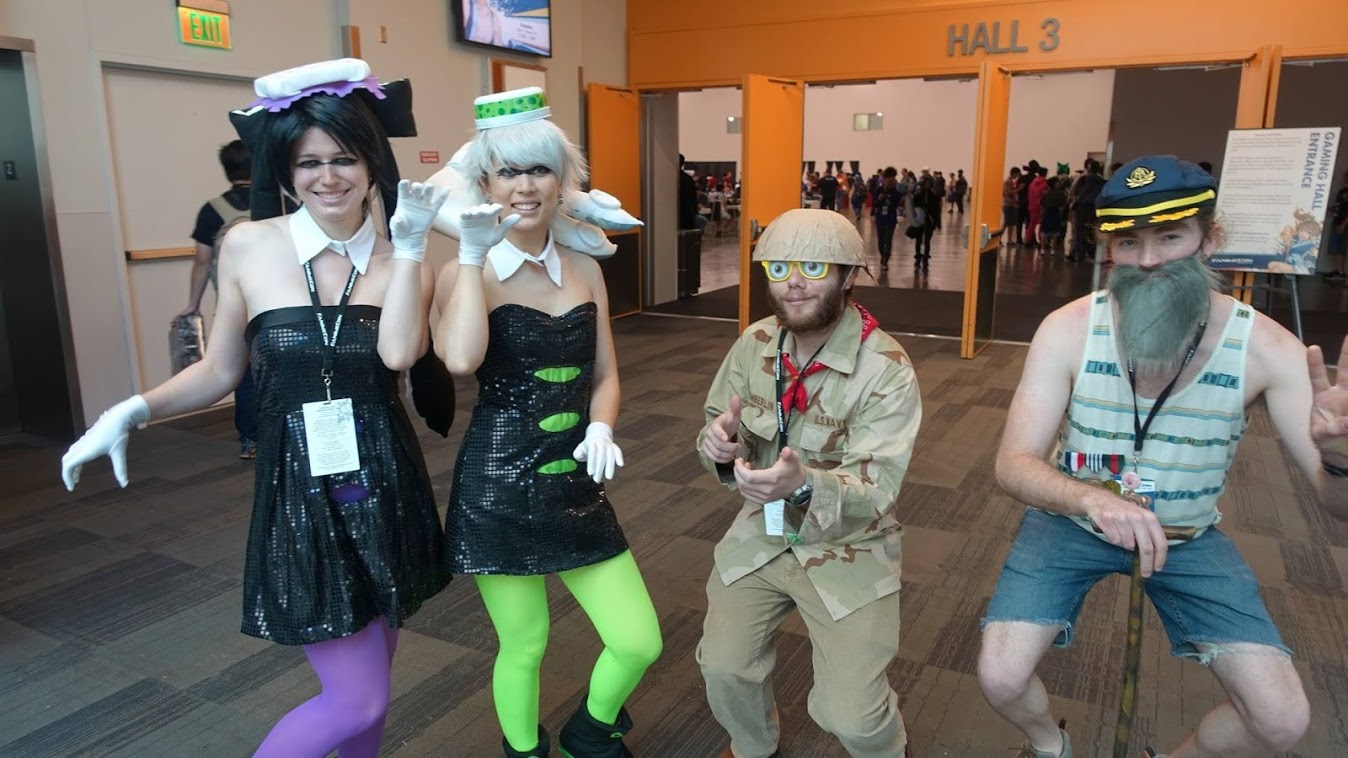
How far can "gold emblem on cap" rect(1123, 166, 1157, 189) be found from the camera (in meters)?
1.89

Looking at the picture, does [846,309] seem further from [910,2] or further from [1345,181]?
[1345,181]

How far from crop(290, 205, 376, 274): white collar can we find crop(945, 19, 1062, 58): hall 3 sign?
7.23 m

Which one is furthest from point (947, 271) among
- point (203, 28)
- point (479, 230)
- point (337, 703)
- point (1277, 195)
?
point (337, 703)

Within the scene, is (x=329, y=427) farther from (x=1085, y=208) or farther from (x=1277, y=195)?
(x=1085, y=208)

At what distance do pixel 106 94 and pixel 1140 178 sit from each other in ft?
17.5

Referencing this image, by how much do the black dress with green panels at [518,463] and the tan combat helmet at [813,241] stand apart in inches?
20.6

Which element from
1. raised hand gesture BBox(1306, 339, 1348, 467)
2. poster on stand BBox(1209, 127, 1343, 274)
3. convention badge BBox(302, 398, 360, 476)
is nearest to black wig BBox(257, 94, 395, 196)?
convention badge BBox(302, 398, 360, 476)

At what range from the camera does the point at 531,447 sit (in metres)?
1.92

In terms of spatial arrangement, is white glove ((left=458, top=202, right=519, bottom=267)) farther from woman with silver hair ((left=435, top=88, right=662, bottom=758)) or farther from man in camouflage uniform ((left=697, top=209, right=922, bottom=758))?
man in camouflage uniform ((left=697, top=209, right=922, bottom=758))

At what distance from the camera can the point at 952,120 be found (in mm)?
22219

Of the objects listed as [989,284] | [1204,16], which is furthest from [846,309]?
[1204,16]

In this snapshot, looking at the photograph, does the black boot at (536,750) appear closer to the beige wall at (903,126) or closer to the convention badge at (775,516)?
the convention badge at (775,516)

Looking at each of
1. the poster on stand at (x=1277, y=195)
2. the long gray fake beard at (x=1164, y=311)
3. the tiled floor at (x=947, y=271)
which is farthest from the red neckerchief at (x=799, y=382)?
the tiled floor at (x=947, y=271)

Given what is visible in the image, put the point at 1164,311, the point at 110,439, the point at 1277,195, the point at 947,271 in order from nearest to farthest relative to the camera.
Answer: the point at 110,439 < the point at 1164,311 < the point at 1277,195 < the point at 947,271
